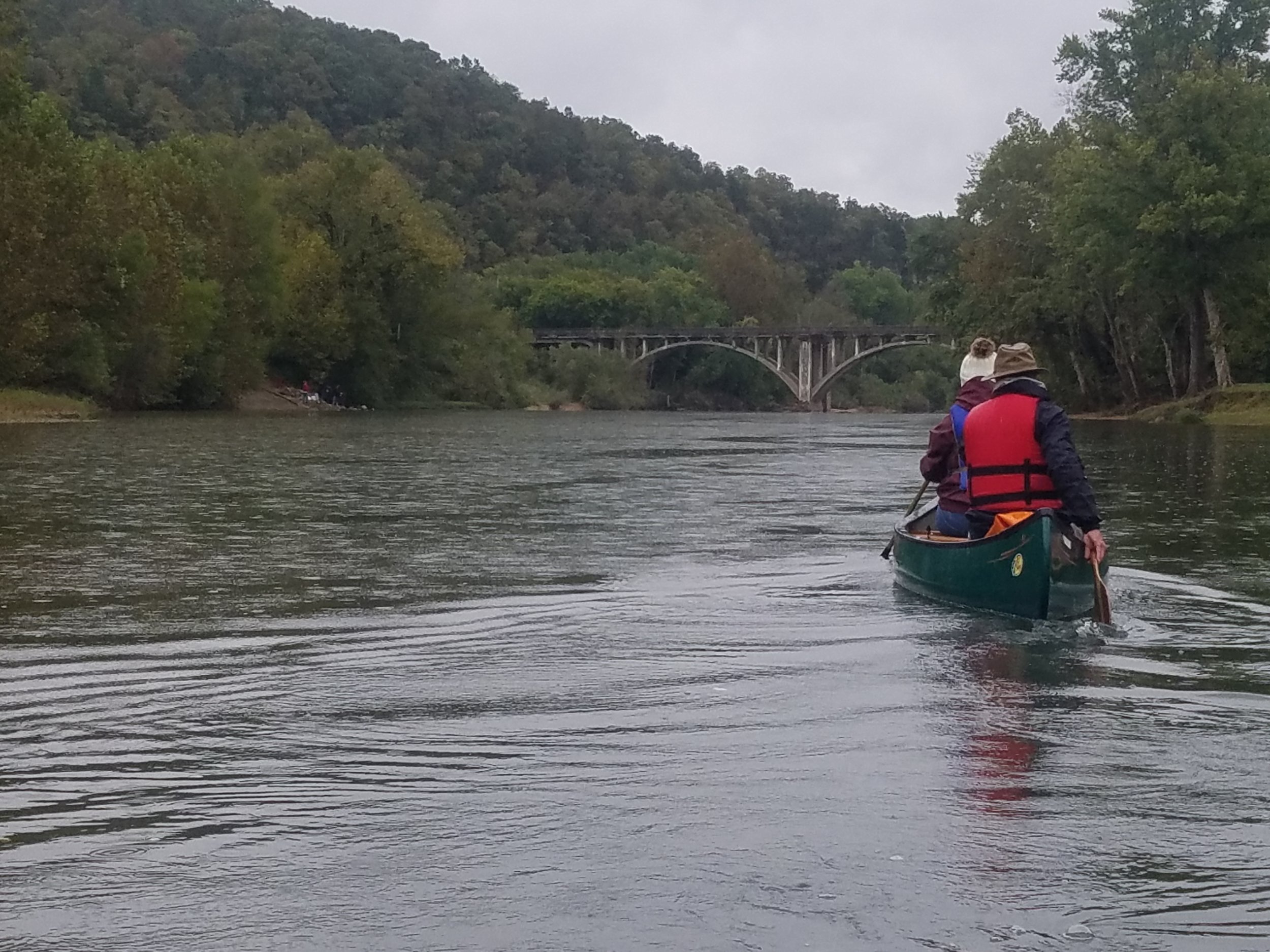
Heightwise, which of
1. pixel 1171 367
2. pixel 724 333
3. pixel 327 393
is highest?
pixel 724 333

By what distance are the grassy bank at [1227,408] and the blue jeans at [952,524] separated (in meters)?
42.5

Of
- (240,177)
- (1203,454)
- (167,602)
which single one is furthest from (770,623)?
(240,177)

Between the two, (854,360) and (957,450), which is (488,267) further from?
(957,450)

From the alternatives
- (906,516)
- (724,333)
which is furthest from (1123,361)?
(906,516)

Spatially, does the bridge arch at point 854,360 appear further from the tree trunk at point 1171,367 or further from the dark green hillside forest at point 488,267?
the tree trunk at point 1171,367

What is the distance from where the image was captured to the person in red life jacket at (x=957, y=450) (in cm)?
1222

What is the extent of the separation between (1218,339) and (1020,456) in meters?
49.8

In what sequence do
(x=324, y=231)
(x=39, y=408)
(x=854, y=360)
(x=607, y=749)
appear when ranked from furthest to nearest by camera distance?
(x=854, y=360)
(x=324, y=231)
(x=39, y=408)
(x=607, y=749)

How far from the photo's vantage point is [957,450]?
40.7 ft

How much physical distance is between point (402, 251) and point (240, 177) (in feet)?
42.1

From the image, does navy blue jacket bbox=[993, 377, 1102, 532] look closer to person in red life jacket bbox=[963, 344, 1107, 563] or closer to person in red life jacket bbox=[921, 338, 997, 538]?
person in red life jacket bbox=[963, 344, 1107, 563]

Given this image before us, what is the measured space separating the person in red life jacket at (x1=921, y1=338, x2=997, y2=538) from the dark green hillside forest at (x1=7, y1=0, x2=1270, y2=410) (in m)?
41.3

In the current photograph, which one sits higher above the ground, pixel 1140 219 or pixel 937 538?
pixel 1140 219

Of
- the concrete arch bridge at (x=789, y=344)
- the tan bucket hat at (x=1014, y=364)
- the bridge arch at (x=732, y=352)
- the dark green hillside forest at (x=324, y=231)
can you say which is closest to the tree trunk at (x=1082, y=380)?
the concrete arch bridge at (x=789, y=344)
